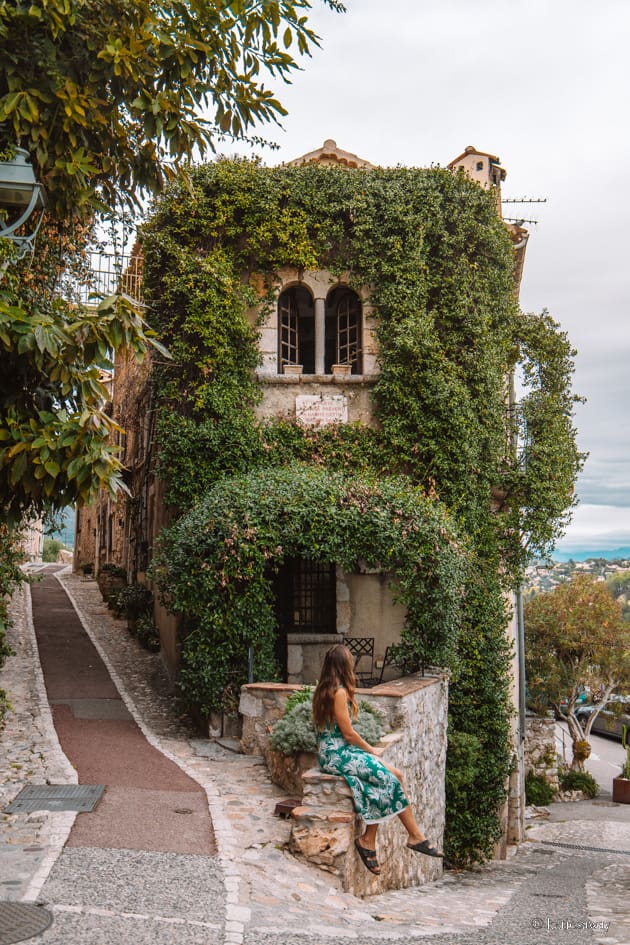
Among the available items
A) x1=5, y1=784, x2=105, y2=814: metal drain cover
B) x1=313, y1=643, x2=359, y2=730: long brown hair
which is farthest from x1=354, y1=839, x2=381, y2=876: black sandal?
x1=5, y1=784, x2=105, y2=814: metal drain cover

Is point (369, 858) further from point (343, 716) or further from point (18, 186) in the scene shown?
point (18, 186)

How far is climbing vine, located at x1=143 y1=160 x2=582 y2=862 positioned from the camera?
12.1 metres

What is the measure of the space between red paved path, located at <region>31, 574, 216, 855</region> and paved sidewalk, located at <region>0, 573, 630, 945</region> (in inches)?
7.0

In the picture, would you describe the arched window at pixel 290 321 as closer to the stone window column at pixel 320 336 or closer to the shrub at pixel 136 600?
the stone window column at pixel 320 336

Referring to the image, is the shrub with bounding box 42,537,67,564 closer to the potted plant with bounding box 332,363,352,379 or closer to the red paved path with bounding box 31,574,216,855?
the red paved path with bounding box 31,574,216,855

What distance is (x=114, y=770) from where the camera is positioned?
26.7 feet

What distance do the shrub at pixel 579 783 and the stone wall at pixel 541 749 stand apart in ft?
1.08

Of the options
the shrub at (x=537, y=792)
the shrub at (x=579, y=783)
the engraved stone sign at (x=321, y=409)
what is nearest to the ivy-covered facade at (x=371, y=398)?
the engraved stone sign at (x=321, y=409)

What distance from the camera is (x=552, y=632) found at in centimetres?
2355

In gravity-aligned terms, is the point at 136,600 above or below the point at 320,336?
below

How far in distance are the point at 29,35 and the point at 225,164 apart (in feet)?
21.8

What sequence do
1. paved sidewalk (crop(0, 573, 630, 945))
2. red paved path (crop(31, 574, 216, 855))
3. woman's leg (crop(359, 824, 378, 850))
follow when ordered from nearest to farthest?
1. paved sidewalk (crop(0, 573, 630, 945))
2. red paved path (crop(31, 574, 216, 855))
3. woman's leg (crop(359, 824, 378, 850))

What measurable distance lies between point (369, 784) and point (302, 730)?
5.90 feet

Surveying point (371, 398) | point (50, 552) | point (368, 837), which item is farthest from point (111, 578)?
point (50, 552)
